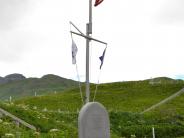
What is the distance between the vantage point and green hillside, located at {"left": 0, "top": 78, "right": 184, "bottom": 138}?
31969 millimetres

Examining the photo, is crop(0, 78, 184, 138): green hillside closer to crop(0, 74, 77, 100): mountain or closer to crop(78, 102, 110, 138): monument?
crop(78, 102, 110, 138): monument

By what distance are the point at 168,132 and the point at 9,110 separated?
47.0 feet

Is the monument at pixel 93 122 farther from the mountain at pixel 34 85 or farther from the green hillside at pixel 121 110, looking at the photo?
the mountain at pixel 34 85

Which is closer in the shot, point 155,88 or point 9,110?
point 9,110

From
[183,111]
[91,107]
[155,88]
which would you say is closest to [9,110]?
[91,107]

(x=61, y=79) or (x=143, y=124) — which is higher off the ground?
(x=61, y=79)

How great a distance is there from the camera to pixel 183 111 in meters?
56.5

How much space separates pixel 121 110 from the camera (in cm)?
5650

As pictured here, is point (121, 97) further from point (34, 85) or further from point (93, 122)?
point (34, 85)

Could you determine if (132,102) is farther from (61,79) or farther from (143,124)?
(61,79)

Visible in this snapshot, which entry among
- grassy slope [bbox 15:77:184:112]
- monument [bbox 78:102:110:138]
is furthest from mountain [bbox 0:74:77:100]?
monument [bbox 78:102:110:138]

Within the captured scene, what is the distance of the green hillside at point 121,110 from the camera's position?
32.0 m

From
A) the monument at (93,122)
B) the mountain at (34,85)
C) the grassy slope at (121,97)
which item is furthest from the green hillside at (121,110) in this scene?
the mountain at (34,85)

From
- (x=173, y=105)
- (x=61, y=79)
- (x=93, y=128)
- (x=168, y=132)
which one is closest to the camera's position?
(x=93, y=128)
